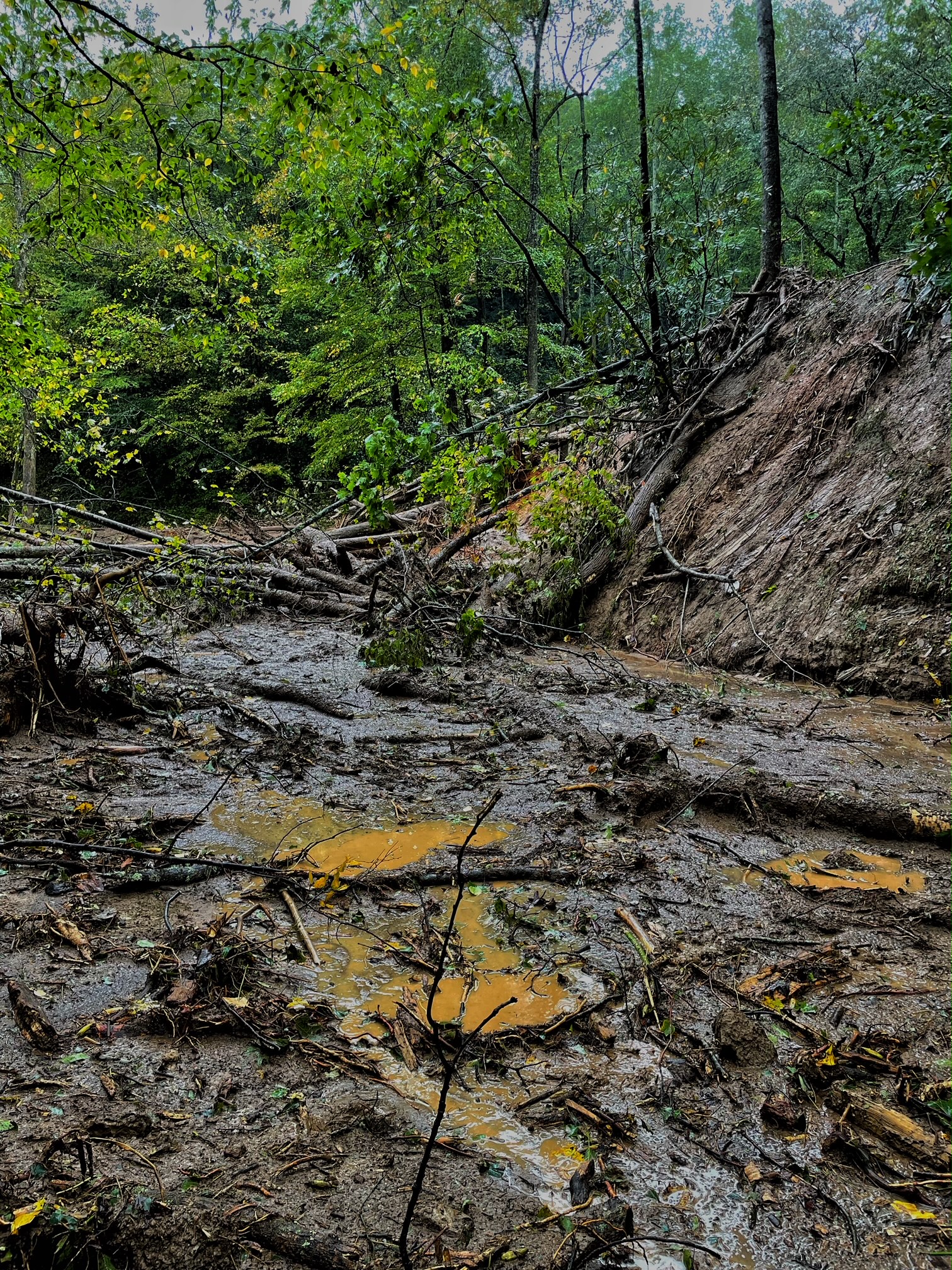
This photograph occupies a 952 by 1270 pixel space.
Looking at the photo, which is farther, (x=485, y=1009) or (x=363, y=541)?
(x=363, y=541)

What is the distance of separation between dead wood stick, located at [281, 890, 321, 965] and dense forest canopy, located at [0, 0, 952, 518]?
261 cm

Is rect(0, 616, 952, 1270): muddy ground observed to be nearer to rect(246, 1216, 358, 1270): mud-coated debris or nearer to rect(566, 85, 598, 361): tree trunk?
rect(246, 1216, 358, 1270): mud-coated debris

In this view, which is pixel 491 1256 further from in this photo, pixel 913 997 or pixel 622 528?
pixel 622 528

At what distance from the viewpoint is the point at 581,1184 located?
1817mm

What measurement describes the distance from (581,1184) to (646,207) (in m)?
10.4

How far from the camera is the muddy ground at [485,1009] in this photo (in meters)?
1.70

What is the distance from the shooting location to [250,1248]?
62.4 inches

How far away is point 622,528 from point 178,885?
776 centimetres

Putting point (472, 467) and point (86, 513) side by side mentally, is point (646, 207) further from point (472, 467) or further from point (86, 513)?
point (86, 513)

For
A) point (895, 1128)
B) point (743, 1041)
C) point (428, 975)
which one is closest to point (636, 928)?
point (743, 1041)

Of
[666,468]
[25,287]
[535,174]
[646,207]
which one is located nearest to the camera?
[646,207]

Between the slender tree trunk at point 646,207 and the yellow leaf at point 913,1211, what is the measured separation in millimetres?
9820

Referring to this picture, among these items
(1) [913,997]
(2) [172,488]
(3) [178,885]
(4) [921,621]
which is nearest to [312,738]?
(3) [178,885]

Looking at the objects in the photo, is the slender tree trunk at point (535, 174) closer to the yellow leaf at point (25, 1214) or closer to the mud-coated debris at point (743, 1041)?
the mud-coated debris at point (743, 1041)
